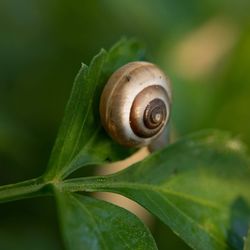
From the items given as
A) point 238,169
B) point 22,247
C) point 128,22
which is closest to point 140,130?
point 238,169

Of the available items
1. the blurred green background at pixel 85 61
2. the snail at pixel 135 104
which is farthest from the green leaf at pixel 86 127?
the blurred green background at pixel 85 61

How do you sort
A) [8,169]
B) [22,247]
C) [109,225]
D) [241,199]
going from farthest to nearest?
[8,169]
[22,247]
[241,199]
[109,225]

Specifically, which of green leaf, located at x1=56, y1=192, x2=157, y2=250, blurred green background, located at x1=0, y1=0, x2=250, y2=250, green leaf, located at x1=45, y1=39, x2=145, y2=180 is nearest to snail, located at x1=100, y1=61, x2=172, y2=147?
green leaf, located at x1=45, y1=39, x2=145, y2=180

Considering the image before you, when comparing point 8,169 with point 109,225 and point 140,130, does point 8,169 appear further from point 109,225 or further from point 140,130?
point 109,225

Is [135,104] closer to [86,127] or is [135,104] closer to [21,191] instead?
[86,127]

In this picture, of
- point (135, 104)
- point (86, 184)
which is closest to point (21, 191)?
point (86, 184)

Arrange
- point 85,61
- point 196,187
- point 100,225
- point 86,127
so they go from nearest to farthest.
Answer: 1. point 100,225
2. point 86,127
3. point 196,187
4. point 85,61
